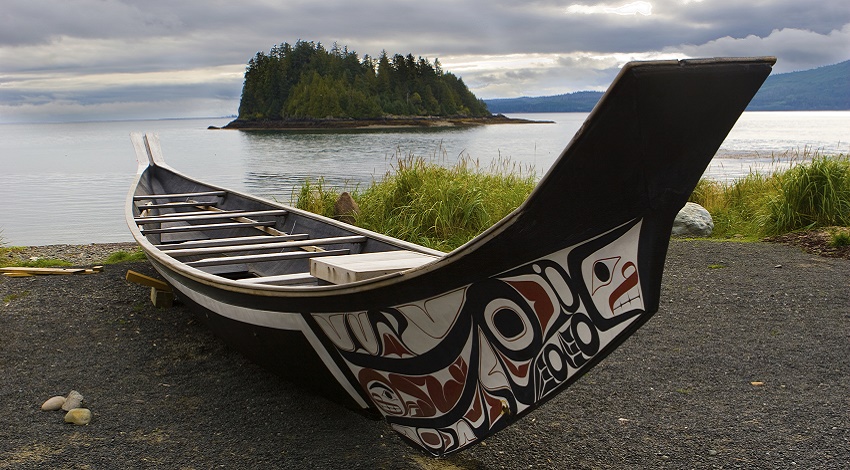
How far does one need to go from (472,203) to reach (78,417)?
574 cm

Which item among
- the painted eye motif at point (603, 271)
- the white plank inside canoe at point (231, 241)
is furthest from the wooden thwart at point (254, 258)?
the painted eye motif at point (603, 271)

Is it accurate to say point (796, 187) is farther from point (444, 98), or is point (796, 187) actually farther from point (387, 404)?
point (444, 98)

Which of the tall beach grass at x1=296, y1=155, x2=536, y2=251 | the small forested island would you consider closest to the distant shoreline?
the small forested island

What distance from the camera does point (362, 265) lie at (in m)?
3.55

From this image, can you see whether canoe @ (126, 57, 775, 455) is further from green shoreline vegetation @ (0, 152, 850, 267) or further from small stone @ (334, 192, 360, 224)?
small stone @ (334, 192, 360, 224)

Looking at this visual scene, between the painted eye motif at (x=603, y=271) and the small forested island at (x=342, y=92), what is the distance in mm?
88569

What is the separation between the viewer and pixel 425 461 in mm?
3465

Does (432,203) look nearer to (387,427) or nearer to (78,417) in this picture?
(387,427)

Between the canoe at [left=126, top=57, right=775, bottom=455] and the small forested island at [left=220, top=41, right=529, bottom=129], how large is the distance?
288 ft

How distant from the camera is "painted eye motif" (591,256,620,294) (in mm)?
2561

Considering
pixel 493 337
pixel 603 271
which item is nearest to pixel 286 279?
pixel 493 337

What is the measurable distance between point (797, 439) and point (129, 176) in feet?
104

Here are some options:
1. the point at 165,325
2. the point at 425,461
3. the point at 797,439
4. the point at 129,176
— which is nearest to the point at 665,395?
the point at 797,439

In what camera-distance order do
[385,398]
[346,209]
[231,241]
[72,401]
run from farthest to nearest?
1. [346,209]
2. [231,241]
3. [72,401]
4. [385,398]
